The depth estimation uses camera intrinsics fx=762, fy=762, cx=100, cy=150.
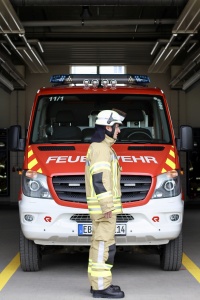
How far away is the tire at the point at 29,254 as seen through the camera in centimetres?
914

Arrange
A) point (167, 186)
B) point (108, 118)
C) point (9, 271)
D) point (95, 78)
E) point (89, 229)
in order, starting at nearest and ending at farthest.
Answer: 1. point (108, 118)
2. point (89, 229)
3. point (167, 186)
4. point (9, 271)
5. point (95, 78)

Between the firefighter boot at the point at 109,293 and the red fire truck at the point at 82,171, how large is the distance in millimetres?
1082

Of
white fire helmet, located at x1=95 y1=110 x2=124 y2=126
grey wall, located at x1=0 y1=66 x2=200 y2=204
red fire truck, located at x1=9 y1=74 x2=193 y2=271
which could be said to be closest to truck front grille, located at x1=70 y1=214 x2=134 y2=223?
red fire truck, located at x1=9 y1=74 x2=193 y2=271

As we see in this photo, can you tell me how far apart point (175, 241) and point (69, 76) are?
9.60 feet

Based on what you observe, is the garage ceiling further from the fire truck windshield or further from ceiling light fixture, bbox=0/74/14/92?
the fire truck windshield

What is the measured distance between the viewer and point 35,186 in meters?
8.84

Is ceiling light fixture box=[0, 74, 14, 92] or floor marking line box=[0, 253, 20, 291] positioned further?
ceiling light fixture box=[0, 74, 14, 92]

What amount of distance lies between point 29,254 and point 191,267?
2069mm

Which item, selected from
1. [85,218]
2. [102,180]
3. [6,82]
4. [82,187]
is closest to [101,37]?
[6,82]

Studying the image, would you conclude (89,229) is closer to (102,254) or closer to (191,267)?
(102,254)

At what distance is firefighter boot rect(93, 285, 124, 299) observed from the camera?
7.54m

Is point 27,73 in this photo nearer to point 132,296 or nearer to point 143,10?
point 143,10

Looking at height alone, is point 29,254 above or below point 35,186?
below

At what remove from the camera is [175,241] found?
918 centimetres
